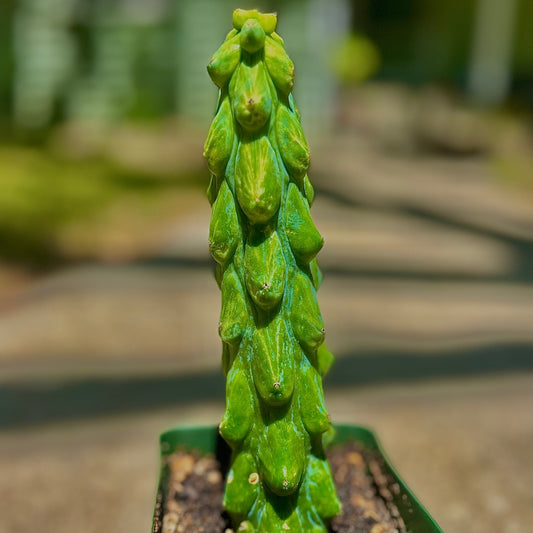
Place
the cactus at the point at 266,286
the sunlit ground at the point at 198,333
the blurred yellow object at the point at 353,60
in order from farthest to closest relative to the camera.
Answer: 1. the blurred yellow object at the point at 353,60
2. the sunlit ground at the point at 198,333
3. the cactus at the point at 266,286

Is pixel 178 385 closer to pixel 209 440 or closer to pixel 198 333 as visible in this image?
pixel 198 333

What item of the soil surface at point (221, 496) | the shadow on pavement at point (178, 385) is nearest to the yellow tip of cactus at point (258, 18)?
the soil surface at point (221, 496)

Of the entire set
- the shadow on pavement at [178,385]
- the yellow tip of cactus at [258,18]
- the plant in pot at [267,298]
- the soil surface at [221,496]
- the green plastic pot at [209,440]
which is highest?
the yellow tip of cactus at [258,18]

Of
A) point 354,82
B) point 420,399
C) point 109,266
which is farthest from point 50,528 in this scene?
point 354,82

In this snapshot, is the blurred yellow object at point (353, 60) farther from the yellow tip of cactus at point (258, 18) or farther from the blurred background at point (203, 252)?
the yellow tip of cactus at point (258, 18)

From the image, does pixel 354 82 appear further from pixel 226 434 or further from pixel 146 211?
pixel 226 434
